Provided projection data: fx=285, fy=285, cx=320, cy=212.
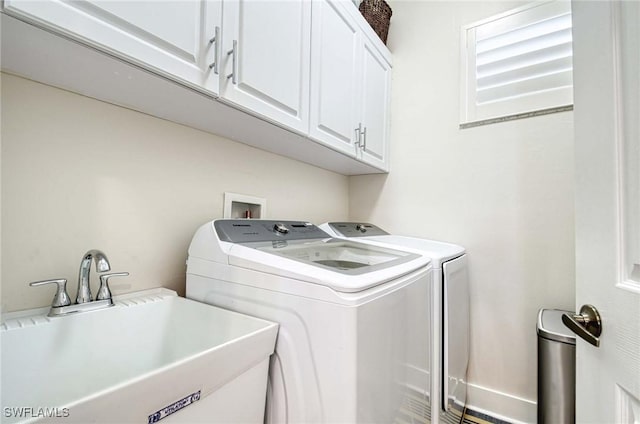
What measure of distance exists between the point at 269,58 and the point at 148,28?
0.45 meters

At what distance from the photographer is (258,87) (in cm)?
108

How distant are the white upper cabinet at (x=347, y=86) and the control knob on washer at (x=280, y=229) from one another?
452mm

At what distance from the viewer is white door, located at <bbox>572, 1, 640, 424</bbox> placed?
0.57 meters

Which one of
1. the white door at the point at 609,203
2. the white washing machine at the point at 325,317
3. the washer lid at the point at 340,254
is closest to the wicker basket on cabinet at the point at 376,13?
the white door at the point at 609,203

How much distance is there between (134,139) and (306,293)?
89cm

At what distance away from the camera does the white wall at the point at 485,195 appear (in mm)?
1639

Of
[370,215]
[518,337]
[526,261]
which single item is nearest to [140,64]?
[370,215]

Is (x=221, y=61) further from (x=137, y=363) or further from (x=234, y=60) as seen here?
(x=137, y=363)

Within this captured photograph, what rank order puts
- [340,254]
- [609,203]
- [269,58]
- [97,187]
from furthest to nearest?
[340,254]
[269,58]
[97,187]
[609,203]

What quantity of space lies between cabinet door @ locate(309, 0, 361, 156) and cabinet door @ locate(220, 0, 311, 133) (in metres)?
0.07

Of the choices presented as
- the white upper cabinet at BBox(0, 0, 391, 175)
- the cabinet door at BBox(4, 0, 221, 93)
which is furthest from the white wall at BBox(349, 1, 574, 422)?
the cabinet door at BBox(4, 0, 221, 93)

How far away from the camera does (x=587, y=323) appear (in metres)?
0.67

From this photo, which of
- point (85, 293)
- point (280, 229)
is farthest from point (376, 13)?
point (85, 293)

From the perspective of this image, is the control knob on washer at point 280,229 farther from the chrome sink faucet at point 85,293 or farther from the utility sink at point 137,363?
the chrome sink faucet at point 85,293
